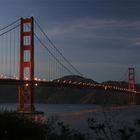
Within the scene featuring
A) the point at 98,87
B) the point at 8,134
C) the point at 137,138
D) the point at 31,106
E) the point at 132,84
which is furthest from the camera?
the point at 132,84

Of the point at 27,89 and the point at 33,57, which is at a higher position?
the point at 33,57

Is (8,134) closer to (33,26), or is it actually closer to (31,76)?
(31,76)

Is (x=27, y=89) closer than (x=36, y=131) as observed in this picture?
No

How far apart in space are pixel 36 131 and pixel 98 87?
38.9 meters

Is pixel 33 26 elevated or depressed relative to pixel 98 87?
elevated

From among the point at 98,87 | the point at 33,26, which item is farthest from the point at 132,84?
the point at 33,26

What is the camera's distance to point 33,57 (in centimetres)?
4131

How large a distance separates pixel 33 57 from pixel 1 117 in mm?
31036

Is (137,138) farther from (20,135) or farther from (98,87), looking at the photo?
(98,87)

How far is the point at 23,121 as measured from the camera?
415 inches

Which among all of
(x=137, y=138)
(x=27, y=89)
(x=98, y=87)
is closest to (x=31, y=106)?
(x=27, y=89)

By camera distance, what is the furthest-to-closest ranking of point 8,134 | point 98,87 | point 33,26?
point 98,87 < point 33,26 < point 8,134

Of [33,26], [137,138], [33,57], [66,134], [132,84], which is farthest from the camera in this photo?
[132,84]

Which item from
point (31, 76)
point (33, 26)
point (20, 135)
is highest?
point (33, 26)
